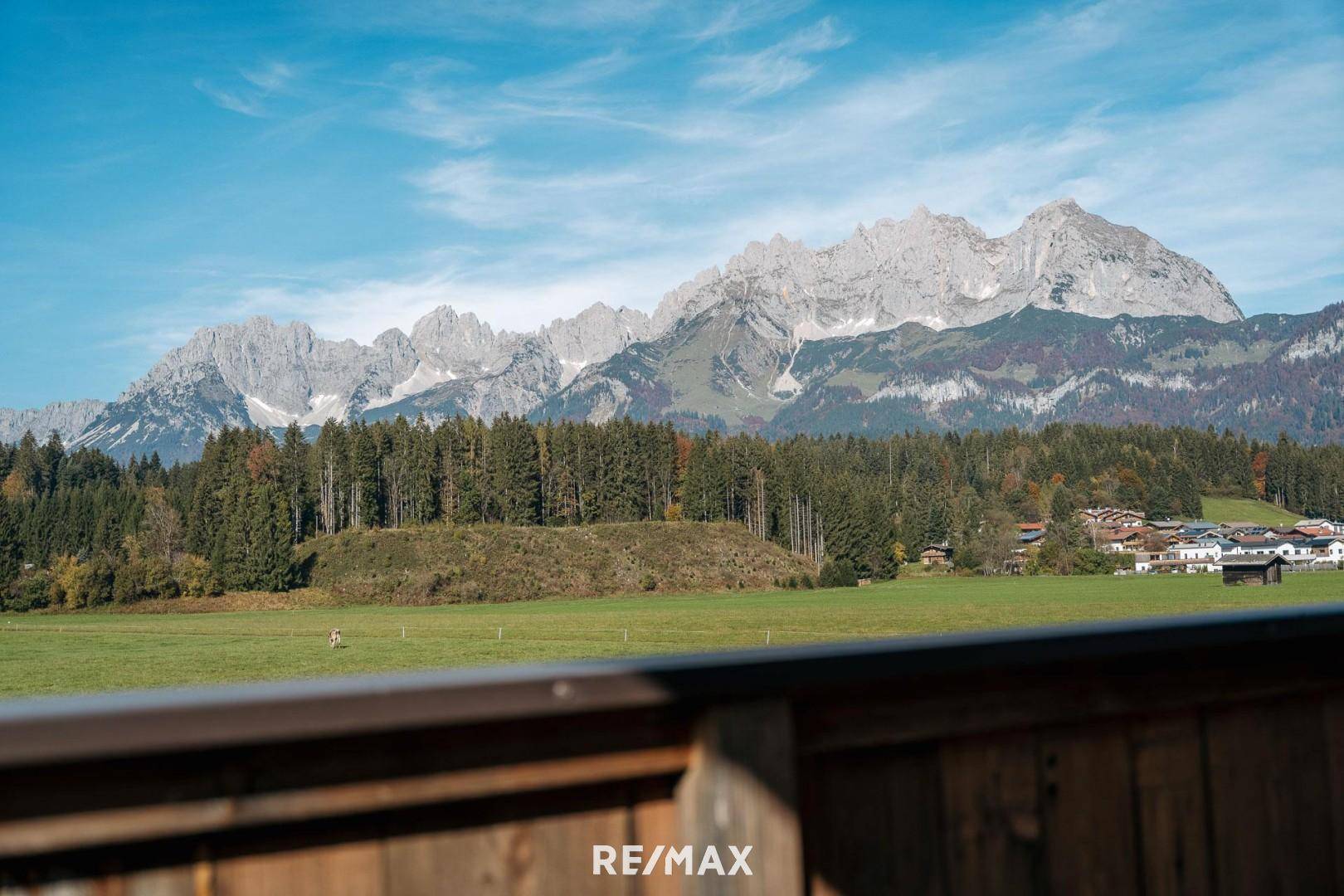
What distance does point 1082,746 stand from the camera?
8.45ft

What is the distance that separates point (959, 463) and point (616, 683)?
189 meters

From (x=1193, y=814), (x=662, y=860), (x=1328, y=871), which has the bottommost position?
(x=1328, y=871)

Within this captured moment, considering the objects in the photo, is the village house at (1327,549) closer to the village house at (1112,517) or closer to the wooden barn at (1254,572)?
the village house at (1112,517)

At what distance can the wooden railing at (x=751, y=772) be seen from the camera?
5.31 ft

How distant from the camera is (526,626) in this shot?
57594mm

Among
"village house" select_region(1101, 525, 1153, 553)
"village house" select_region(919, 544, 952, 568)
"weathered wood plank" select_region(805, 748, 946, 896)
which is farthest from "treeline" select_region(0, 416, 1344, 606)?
"weathered wood plank" select_region(805, 748, 946, 896)

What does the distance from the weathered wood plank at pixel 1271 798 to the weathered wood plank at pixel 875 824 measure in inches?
35.9

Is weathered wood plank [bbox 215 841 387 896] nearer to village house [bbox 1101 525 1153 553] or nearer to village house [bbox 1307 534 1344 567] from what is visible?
village house [bbox 1307 534 1344 567]

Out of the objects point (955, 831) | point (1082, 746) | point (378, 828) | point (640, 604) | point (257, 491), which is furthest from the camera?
point (257, 491)

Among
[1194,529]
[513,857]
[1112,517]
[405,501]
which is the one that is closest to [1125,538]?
[1194,529]

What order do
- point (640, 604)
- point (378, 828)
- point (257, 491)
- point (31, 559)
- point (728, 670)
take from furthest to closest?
point (31, 559) → point (257, 491) → point (640, 604) → point (728, 670) → point (378, 828)

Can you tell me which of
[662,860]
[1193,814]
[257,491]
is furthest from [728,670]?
[257,491]

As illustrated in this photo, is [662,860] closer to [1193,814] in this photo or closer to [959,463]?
[1193,814]

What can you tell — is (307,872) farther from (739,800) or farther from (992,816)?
(992,816)
